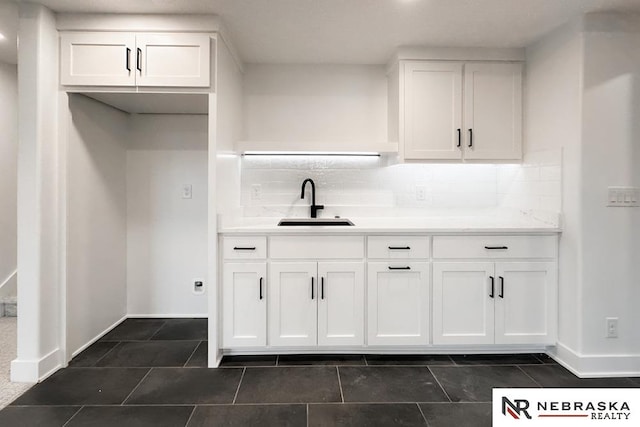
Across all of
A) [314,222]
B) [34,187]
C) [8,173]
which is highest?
[8,173]

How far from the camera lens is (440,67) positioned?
2.81 m

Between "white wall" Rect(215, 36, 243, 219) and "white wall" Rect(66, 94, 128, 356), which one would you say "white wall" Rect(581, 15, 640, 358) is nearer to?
"white wall" Rect(215, 36, 243, 219)

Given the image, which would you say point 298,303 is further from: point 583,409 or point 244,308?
point 583,409

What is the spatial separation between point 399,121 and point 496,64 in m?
0.85

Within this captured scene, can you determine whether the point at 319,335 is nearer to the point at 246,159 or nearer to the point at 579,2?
the point at 246,159

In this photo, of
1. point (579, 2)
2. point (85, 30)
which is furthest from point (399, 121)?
point (85, 30)

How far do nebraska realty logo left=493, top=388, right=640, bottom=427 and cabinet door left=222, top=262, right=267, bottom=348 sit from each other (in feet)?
4.73

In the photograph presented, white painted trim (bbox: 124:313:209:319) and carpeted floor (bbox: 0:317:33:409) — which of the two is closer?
carpeted floor (bbox: 0:317:33:409)

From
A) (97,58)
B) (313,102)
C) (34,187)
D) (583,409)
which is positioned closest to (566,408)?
(583,409)

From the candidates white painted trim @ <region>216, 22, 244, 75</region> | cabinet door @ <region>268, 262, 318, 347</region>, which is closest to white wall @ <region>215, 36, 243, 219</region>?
white painted trim @ <region>216, 22, 244, 75</region>

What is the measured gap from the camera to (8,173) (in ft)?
10.9

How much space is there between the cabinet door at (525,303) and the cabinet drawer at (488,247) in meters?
0.07

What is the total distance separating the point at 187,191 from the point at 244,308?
1322 mm

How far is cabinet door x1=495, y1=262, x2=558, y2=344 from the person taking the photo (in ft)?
8.33
